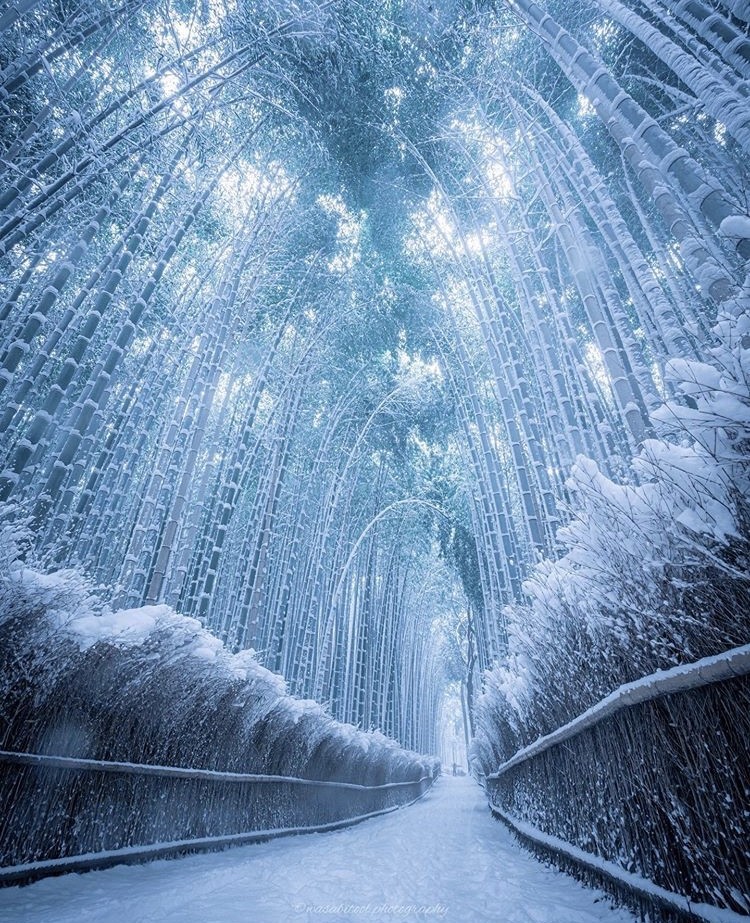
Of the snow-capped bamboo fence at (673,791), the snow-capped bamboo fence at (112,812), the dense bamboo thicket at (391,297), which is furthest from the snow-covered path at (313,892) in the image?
the dense bamboo thicket at (391,297)

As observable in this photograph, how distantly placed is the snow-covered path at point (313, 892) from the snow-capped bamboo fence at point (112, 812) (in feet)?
0.24

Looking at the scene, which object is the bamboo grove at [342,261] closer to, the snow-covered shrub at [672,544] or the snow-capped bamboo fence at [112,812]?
the snow-covered shrub at [672,544]

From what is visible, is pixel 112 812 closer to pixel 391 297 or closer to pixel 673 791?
pixel 673 791

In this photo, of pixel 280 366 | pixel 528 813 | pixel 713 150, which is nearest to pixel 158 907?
pixel 528 813

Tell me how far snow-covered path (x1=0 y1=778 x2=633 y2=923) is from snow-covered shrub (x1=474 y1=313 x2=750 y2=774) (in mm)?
775

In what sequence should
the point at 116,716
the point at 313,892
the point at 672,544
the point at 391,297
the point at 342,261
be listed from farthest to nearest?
1. the point at 391,297
2. the point at 342,261
3. the point at 116,716
4. the point at 313,892
5. the point at 672,544

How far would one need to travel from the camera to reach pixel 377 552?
10.1 meters

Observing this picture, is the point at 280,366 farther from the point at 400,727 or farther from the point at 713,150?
the point at 400,727

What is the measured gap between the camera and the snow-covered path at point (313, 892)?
1504mm

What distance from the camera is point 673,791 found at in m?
1.16

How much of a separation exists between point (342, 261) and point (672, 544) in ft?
20.7

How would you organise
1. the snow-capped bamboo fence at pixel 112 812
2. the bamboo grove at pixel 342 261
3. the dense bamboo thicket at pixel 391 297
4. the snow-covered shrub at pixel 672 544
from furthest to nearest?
the bamboo grove at pixel 342 261 → the snow-capped bamboo fence at pixel 112 812 → the dense bamboo thicket at pixel 391 297 → the snow-covered shrub at pixel 672 544

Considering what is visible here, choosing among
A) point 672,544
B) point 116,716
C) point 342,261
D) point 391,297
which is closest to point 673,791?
point 672,544

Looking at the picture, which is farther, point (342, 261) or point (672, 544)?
point (342, 261)
